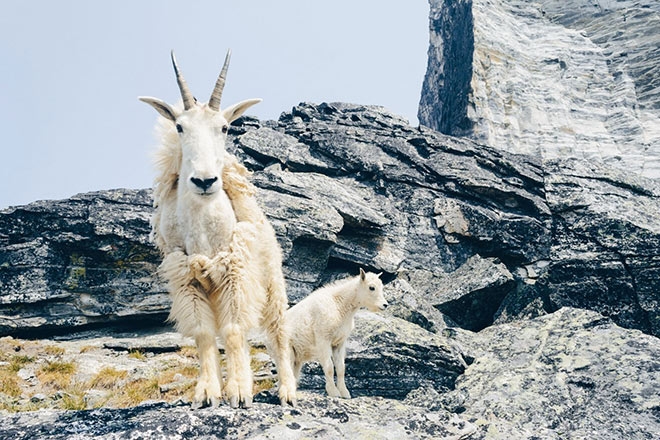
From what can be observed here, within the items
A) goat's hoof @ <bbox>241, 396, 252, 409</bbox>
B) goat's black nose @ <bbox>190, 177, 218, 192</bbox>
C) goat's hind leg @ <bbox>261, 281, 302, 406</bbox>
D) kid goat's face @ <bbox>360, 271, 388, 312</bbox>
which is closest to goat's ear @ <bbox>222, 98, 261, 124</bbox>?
goat's black nose @ <bbox>190, 177, 218, 192</bbox>

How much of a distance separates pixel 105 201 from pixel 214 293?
1314 cm

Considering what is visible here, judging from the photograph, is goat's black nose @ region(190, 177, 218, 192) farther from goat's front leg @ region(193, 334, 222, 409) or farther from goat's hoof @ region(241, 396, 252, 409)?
goat's hoof @ region(241, 396, 252, 409)

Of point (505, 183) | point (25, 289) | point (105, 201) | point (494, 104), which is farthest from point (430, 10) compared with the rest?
point (25, 289)

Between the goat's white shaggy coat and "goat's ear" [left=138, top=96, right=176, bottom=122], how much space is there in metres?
4.10

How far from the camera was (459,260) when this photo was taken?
18609mm

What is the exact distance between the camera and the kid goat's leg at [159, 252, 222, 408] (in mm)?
5820

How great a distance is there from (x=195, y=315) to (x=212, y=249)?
828 millimetres

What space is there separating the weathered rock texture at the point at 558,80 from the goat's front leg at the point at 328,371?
24.2 meters

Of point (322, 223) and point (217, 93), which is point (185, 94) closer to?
point (217, 93)

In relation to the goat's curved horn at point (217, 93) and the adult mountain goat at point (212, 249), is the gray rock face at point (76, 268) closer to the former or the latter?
the adult mountain goat at point (212, 249)

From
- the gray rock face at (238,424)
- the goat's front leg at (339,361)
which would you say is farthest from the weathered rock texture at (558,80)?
the gray rock face at (238,424)

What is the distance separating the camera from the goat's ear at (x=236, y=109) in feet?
22.6

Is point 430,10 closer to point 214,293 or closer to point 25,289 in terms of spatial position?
point 25,289

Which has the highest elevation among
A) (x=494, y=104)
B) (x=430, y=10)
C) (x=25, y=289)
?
(x=430, y=10)
